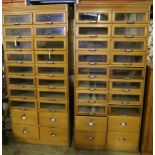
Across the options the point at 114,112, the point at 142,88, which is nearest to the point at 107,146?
the point at 114,112

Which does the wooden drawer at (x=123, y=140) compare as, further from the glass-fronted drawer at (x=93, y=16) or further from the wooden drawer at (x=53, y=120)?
the glass-fronted drawer at (x=93, y=16)

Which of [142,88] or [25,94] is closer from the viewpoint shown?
[142,88]

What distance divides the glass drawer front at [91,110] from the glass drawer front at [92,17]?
103 cm

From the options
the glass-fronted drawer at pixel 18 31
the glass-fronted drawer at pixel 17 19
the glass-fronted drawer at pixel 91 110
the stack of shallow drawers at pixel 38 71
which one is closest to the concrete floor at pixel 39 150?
the stack of shallow drawers at pixel 38 71

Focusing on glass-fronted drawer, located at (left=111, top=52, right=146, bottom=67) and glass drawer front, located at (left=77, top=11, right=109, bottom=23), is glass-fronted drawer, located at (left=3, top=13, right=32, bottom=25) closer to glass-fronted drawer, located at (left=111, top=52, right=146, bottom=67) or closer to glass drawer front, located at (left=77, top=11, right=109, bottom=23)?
glass drawer front, located at (left=77, top=11, right=109, bottom=23)

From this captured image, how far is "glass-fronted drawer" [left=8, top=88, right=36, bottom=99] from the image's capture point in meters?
2.43

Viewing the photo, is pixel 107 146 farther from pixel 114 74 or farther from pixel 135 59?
pixel 135 59

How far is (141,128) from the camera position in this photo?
245 centimetres

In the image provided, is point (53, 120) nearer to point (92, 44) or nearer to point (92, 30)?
point (92, 44)

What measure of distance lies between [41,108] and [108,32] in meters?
1.25

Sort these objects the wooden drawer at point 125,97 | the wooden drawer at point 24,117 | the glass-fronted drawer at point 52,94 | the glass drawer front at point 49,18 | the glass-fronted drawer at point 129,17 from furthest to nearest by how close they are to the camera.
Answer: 1. the wooden drawer at point 24,117
2. the glass-fronted drawer at point 52,94
3. the wooden drawer at point 125,97
4. the glass drawer front at point 49,18
5. the glass-fronted drawer at point 129,17

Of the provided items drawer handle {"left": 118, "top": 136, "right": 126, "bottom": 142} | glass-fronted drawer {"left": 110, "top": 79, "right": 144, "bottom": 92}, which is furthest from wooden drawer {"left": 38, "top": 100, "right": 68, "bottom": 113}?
drawer handle {"left": 118, "top": 136, "right": 126, "bottom": 142}

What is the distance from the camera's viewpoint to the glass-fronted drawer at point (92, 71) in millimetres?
2232

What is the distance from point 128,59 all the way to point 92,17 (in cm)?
62
